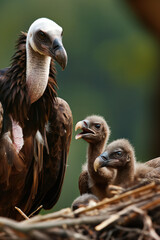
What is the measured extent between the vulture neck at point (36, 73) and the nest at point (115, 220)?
1650 millimetres

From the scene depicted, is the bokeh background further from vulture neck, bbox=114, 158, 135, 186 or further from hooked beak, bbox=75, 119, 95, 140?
vulture neck, bbox=114, 158, 135, 186

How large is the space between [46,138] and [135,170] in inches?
33.9

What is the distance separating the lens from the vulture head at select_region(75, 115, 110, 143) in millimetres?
4477

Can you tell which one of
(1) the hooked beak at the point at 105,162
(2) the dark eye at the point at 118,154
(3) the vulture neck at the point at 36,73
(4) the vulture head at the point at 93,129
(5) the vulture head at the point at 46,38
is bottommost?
(1) the hooked beak at the point at 105,162

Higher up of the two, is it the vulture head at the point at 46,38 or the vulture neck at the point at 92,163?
the vulture head at the point at 46,38

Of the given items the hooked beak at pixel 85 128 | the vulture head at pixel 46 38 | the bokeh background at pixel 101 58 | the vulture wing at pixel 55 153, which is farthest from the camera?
the bokeh background at pixel 101 58

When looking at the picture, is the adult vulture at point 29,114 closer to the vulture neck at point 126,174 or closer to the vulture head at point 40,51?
the vulture head at point 40,51

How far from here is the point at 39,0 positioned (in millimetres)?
18188

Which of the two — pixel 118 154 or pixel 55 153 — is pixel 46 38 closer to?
pixel 118 154

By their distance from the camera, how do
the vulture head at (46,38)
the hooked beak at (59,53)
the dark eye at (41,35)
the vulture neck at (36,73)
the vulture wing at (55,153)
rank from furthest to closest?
1. the vulture wing at (55,153)
2. the vulture neck at (36,73)
3. the dark eye at (41,35)
4. the vulture head at (46,38)
5. the hooked beak at (59,53)

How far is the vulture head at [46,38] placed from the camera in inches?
155

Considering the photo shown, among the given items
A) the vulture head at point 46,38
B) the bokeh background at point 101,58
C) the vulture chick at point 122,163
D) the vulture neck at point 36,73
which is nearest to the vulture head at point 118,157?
the vulture chick at point 122,163

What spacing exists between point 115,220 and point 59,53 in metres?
1.59

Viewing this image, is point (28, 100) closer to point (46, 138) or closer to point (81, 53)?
point (46, 138)
